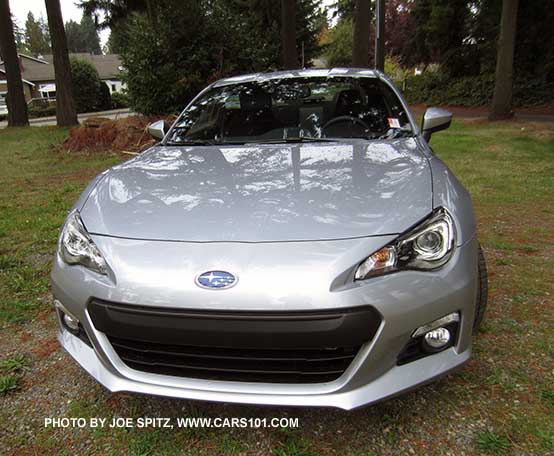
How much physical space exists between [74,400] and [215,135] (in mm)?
1778

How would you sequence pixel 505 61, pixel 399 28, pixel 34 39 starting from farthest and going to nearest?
1. pixel 34 39
2. pixel 399 28
3. pixel 505 61

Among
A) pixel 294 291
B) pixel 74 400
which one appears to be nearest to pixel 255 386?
pixel 294 291

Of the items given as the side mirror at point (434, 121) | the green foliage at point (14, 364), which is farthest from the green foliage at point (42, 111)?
the side mirror at point (434, 121)

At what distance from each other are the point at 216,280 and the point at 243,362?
12.0 inches

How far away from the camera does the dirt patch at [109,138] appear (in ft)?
30.3

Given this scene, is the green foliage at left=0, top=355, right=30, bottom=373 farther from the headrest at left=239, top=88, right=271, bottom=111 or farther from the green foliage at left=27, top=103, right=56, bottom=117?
the green foliage at left=27, top=103, right=56, bottom=117

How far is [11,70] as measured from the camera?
14.8 meters

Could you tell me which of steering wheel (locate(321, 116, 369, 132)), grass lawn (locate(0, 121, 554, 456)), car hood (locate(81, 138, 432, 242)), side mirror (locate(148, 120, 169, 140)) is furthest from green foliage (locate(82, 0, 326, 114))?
car hood (locate(81, 138, 432, 242))

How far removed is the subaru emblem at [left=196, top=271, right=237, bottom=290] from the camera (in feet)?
4.86

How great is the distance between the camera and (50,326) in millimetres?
2646

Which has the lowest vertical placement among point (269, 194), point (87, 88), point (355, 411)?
point (355, 411)

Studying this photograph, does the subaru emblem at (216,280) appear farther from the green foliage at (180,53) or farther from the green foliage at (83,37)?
the green foliage at (83,37)

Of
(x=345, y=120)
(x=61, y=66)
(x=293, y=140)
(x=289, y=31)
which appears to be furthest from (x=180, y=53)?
(x=293, y=140)

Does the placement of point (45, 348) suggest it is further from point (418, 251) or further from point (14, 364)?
point (418, 251)
